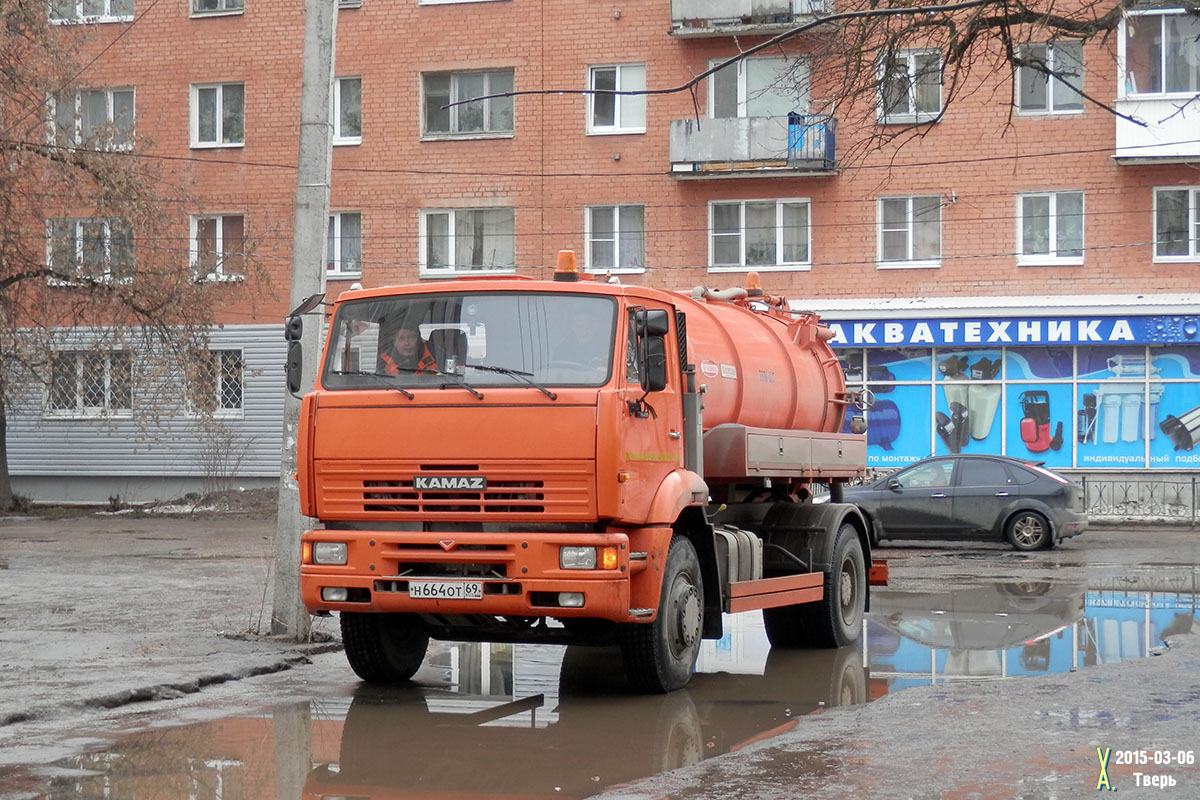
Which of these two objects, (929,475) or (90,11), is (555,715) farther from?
(90,11)

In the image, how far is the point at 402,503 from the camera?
9.48m

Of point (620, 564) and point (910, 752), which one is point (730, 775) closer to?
point (910, 752)

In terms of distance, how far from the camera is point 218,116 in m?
36.9

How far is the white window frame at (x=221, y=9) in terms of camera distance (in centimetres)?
3669

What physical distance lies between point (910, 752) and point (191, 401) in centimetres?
2457

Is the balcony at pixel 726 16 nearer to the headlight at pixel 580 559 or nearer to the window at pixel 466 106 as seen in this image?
the window at pixel 466 106

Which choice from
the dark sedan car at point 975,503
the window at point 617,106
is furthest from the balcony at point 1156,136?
the dark sedan car at point 975,503

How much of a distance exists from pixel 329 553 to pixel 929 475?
52.8ft

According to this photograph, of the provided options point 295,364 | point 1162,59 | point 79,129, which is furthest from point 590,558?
point 1162,59

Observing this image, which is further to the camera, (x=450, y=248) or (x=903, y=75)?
(x=450, y=248)

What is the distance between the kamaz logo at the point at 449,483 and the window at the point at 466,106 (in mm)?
26372

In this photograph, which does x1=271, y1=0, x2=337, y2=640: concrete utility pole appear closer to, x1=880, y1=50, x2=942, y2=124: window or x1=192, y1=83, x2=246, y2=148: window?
x1=880, y1=50, x2=942, y2=124: window

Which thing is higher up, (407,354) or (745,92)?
(745,92)

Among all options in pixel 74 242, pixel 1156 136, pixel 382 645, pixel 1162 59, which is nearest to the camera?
→ pixel 382 645
